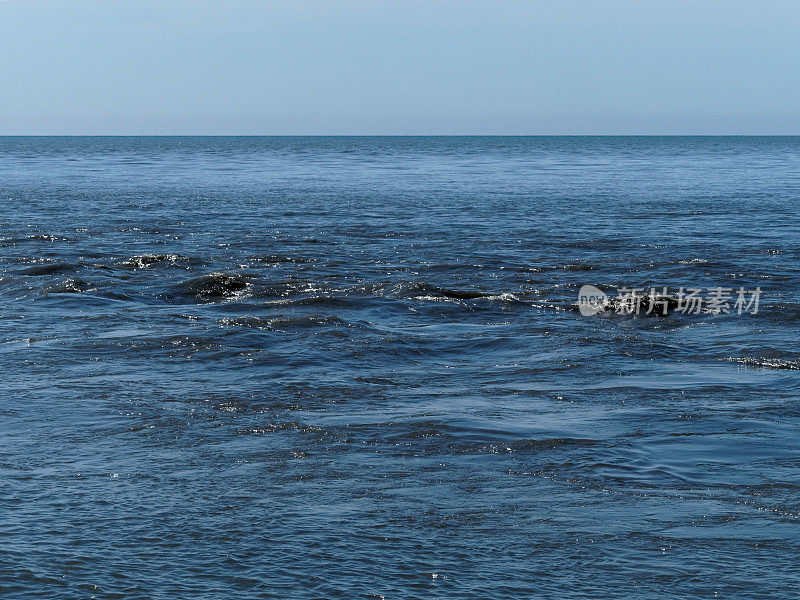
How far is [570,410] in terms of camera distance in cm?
963

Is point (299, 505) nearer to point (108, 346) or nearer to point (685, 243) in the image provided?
point (108, 346)

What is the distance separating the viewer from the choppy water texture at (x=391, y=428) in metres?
6.03

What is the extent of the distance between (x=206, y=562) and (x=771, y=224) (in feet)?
82.4

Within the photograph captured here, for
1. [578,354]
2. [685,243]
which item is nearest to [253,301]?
[578,354]

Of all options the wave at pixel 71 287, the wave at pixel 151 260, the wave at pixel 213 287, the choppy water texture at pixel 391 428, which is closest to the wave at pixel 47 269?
the choppy water texture at pixel 391 428
